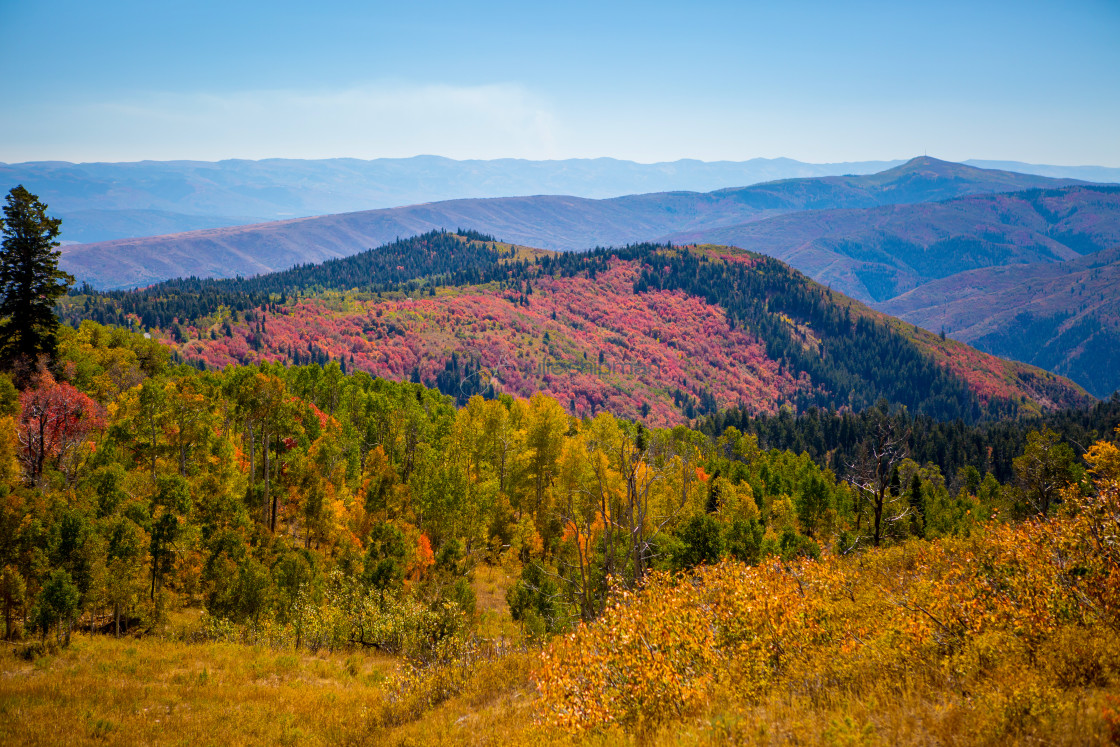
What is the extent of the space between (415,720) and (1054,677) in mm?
19765

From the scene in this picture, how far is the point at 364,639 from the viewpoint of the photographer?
3441 cm

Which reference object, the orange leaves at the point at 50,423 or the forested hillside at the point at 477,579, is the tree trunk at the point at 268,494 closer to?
the forested hillside at the point at 477,579

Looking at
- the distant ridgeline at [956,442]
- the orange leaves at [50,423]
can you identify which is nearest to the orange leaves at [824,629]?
the orange leaves at [50,423]

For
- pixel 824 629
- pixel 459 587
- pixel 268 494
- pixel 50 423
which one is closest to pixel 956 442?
pixel 459 587

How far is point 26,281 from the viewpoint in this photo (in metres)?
48.9

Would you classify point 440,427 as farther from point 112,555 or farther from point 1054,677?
point 1054,677

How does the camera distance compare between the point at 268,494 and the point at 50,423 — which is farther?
the point at 268,494

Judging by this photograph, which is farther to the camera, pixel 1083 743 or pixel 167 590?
pixel 167 590

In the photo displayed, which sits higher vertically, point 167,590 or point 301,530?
point 167,590

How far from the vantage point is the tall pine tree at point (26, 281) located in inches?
1874

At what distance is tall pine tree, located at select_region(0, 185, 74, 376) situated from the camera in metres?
47.6

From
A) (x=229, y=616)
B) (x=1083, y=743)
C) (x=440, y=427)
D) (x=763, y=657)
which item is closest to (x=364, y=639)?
(x=229, y=616)

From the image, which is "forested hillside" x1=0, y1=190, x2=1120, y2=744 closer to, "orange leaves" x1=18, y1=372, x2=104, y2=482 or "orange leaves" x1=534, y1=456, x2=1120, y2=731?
"orange leaves" x1=534, y1=456, x2=1120, y2=731

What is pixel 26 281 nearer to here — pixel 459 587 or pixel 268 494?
pixel 268 494
